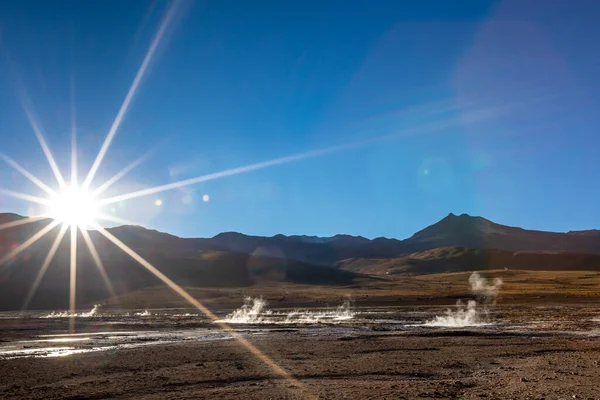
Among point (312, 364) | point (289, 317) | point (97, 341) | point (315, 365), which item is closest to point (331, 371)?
point (315, 365)

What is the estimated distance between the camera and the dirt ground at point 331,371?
15.8 meters

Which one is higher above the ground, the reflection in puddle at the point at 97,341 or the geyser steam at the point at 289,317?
the reflection in puddle at the point at 97,341

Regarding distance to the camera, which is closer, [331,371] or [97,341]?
[331,371]

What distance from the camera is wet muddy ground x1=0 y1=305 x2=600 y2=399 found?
16.0m

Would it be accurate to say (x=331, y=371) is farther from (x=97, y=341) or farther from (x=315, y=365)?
(x=97, y=341)

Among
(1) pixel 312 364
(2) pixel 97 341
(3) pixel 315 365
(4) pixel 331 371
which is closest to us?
(4) pixel 331 371

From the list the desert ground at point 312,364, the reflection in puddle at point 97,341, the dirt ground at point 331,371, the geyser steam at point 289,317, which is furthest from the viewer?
the geyser steam at point 289,317

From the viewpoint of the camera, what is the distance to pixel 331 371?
65.8ft

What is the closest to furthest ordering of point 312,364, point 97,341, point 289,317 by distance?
point 312,364, point 97,341, point 289,317

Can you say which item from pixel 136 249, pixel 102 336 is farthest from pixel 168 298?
pixel 136 249

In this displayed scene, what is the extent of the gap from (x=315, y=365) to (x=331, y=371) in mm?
1833

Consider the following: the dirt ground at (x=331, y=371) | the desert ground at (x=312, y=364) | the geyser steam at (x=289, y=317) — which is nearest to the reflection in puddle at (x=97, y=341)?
the desert ground at (x=312, y=364)

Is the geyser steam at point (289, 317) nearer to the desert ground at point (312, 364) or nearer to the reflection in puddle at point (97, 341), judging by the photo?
the reflection in puddle at point (97, 341)

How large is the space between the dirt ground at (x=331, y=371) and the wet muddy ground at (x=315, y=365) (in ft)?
0.12
